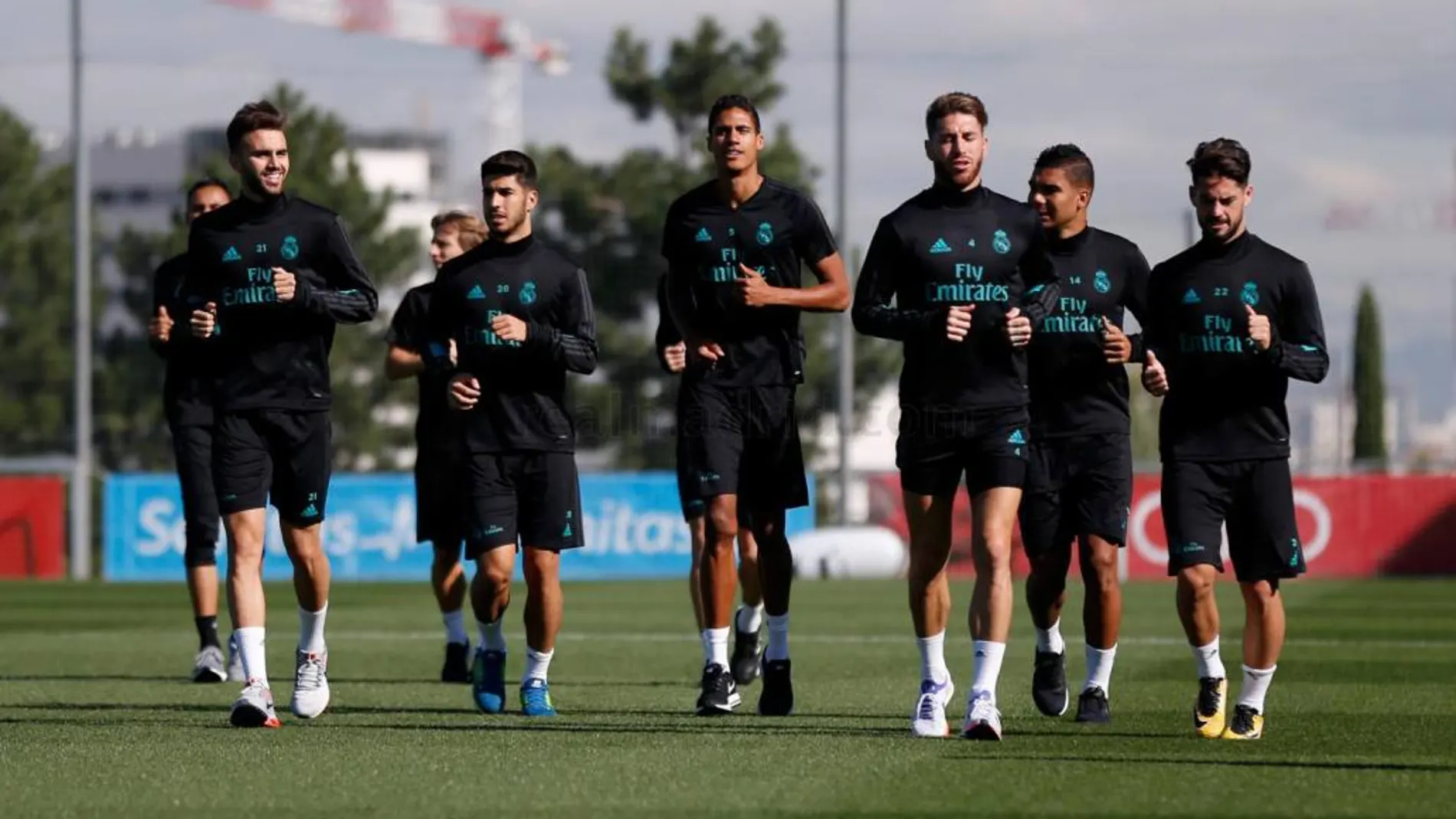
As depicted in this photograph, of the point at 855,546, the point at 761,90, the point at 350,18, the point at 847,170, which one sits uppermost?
the point at 350,18

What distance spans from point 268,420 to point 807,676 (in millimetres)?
3530

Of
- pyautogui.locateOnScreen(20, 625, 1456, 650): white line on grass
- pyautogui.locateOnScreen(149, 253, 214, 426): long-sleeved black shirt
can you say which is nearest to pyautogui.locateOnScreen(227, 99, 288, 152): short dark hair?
pyautogui.locateOnScreen(149, 253, 214, 426): long-sleeved black shirt

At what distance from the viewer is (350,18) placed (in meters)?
130

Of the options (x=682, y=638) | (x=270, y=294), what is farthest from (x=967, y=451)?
(x=682, y=638)

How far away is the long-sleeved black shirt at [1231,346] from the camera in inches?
344

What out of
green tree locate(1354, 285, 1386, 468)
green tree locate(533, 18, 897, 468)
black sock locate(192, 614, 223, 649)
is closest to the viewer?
black sock locate(192, 614, 223, 649)

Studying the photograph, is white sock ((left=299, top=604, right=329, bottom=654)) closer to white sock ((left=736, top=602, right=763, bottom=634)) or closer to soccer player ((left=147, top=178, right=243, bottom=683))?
soccer player ((left=147, top=178, right=243, bottom=683))

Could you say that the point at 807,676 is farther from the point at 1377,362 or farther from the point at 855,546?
the point at 1377,362

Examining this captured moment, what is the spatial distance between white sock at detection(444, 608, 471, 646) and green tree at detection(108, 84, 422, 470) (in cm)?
3980

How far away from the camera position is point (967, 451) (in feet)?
28.8

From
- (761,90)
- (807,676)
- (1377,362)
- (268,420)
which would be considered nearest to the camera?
(268,420)

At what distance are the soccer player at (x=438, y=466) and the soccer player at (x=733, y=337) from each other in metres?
2.02

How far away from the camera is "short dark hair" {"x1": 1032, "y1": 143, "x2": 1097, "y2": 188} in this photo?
31.3ft

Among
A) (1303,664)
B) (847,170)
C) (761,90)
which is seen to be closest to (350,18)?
(761,90)
